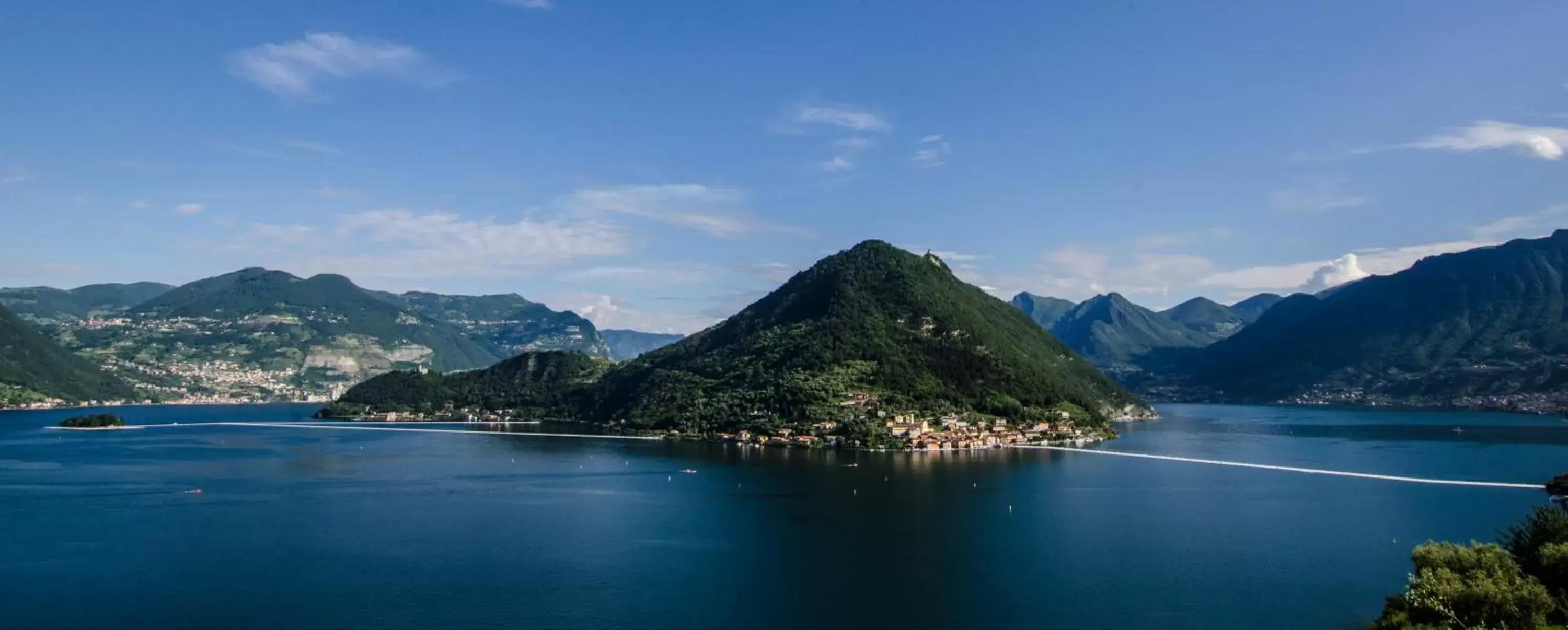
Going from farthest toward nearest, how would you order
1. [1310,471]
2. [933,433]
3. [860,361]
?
[860,361]
[933,433]
[1310,471]

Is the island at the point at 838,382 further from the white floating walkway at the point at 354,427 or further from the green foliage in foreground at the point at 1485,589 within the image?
the green foliage in foreground at the point at 1485,589

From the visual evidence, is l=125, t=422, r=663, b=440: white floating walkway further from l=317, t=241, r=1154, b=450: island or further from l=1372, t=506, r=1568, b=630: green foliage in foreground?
l=1372, t=506, r=1568, b=630: green foliage in foreground

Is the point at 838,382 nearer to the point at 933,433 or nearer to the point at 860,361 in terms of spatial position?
the point at 860,361

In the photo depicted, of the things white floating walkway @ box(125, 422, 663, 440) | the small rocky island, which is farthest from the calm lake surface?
the small rocky island

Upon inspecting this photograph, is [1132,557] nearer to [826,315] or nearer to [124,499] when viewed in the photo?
[124,499]

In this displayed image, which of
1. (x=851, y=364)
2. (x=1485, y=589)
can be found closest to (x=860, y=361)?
(x=851, y=364)

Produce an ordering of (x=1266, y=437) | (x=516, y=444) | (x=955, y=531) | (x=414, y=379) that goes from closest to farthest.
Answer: (x=955, y=531)
(x=516, y=444)
(x=1266, y=437)
(x=414, y=379)

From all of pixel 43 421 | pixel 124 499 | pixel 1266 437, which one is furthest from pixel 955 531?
pixel 43 421
